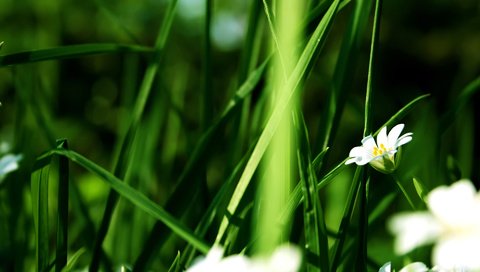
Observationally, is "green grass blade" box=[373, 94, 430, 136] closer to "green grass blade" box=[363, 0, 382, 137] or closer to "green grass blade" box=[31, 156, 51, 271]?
"green grass blade" box=[363, 0, 382, 137]

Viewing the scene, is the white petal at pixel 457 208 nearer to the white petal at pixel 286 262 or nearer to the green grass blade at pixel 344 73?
the white petal at pixel 286 262

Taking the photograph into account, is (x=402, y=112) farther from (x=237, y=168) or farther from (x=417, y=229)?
(x=417, y=229)

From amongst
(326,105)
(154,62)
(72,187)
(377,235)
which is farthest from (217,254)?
(377,235)

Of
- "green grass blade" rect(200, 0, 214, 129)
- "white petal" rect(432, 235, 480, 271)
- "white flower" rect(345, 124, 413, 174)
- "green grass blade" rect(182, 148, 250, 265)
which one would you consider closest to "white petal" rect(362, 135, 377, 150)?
"white flower" rect(345, 124, 413, 174)

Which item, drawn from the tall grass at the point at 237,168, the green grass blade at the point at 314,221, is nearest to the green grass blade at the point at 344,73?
the tall grass at the point at 237,168

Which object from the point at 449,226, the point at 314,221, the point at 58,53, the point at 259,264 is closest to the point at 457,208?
the point at 449,226

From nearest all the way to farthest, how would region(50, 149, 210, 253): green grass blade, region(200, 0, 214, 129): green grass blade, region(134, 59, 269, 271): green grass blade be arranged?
1. region(50, 149, 210, 253): green grass blade
2. region(134, 59, 269, 271): green grass blade
3. region(200, 0, 214, 129): green grass blade
